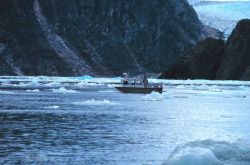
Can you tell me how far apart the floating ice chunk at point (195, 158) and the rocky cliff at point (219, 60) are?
134 metres

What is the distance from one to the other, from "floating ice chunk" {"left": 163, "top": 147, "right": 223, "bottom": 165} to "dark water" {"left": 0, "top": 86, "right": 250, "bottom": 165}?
318 centimetres

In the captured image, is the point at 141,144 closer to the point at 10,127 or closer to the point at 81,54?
the point at 10,127

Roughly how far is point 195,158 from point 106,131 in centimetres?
1352

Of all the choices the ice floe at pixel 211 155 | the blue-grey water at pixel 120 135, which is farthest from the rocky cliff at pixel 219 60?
the ice floe at pixel 211 155

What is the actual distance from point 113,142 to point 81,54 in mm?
162888

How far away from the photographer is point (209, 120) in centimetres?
3878

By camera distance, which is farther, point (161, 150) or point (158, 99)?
point (158, 99)

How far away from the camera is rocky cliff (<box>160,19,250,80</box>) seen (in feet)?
506

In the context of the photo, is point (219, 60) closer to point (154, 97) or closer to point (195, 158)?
point (154, 97)

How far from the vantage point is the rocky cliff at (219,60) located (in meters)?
154

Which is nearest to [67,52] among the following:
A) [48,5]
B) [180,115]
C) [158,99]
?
[48,5]

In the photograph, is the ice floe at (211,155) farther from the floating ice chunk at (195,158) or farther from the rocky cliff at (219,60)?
the rocky cliff at (219,60)

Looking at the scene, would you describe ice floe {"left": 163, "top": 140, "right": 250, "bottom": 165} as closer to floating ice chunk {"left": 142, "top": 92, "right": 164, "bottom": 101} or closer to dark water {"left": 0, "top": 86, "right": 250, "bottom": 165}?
dark water {"left": 0, "top": 86, "right": 250, "bottom": 165}

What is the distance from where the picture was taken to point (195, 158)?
707 inches
